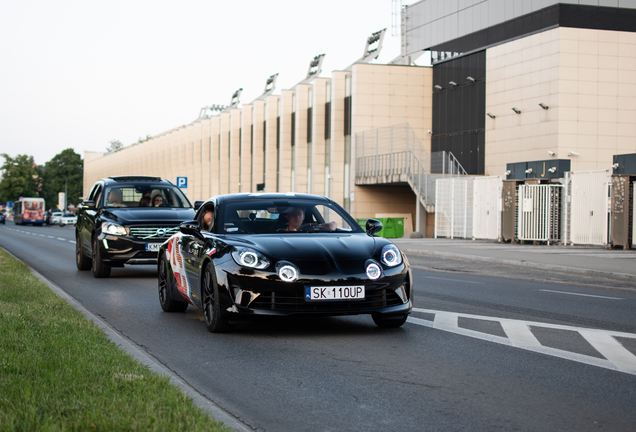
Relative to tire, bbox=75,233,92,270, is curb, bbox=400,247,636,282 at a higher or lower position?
lower

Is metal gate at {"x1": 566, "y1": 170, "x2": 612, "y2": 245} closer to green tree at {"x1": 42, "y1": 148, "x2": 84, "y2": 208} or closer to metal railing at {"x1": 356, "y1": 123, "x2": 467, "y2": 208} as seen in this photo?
metal railing at {"x1": 356, "y1": 123, "x2": 467, "y2": 208}

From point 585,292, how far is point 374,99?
3878 cm

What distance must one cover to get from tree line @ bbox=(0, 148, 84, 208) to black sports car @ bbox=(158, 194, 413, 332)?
155 metres

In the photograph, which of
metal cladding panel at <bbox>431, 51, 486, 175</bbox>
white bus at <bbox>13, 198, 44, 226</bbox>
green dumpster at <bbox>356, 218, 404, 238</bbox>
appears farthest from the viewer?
white bus at <bbox>13, 198, 44, 226</bbox>

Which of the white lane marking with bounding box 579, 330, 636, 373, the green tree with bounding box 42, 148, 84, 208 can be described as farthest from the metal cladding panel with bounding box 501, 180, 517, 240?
the green tree with bounding box 42, 148, 84, 208

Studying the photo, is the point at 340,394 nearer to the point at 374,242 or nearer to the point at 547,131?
the point at 374,242

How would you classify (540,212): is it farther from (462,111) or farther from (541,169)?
(462,111)

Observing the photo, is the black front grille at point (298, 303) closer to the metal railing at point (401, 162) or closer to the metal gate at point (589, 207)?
the metal gate at point (589, 207)

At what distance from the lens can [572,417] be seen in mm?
4566

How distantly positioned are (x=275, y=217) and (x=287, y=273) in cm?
140

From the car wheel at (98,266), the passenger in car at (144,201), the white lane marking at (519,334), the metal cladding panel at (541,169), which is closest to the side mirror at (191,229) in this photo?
the white lane marking at (519,334)

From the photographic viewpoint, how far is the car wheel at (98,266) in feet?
48.1

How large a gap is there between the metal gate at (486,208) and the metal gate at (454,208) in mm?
1985

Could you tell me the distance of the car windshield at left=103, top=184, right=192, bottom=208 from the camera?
1552 cm
